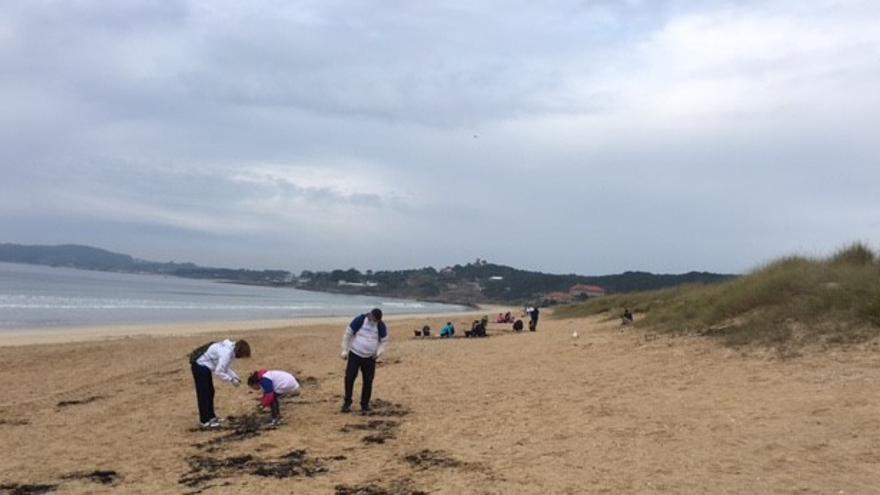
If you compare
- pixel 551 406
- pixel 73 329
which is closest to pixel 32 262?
pixel 73 329

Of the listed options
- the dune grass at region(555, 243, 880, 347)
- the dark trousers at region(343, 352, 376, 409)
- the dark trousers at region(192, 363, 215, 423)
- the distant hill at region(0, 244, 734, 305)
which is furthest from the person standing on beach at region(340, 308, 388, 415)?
the distant hill at region(0, 244, 734, 305)

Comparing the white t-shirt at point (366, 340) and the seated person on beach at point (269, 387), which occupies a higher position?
the white t-shirt at point (366, 340)

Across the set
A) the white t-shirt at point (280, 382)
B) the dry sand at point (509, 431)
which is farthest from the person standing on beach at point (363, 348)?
the white t-shirt at point (280, 382)

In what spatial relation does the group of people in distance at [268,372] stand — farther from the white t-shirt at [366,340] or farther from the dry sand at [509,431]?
the dry sand at [509,431]

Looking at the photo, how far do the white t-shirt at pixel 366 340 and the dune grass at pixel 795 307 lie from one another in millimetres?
5911

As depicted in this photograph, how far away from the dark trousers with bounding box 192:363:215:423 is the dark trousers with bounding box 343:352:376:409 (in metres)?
1.66

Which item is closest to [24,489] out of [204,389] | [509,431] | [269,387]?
[204,389]

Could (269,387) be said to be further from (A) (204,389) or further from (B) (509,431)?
(B) (509,431)

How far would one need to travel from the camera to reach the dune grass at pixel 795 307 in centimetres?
1161

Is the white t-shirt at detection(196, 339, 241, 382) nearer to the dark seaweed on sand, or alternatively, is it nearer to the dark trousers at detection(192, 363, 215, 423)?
the dark trousers at detection(192, 363, 215, 423)

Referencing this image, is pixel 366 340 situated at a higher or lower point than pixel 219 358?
higher

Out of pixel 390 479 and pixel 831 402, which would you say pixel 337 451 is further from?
pixel 831 402

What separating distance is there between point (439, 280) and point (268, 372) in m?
137

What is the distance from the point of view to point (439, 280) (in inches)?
5733
